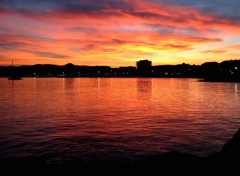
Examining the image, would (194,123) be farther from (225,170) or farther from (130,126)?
(225,170)

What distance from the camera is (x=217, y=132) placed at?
2606cm

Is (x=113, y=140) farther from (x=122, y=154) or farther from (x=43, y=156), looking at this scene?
(x=43, y=156)

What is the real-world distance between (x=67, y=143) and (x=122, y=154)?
5.83 meters

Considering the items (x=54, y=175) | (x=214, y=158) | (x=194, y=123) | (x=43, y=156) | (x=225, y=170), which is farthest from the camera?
(x=194, y=123)

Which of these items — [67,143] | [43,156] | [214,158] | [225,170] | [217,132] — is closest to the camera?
[225,170]

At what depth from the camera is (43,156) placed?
18.0 meters

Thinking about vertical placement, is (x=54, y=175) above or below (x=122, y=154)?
above

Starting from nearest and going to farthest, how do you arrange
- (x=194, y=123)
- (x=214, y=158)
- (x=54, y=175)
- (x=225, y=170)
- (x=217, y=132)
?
1. (x=225, y=170)
2. (x=54, y=175)
3. (x=214, y=158)
4. (x=217, y=132)
5. (x=194, y=123)

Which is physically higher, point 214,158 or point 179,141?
point 214,158

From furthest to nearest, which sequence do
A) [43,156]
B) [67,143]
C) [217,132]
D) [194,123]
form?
[194,123], [217,132], [67,143], [43,156]

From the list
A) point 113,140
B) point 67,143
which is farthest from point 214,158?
point 67,143

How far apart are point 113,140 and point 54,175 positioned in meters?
11.5

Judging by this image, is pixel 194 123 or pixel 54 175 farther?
pixel 194 123

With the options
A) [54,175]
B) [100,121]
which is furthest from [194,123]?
[54,175]
